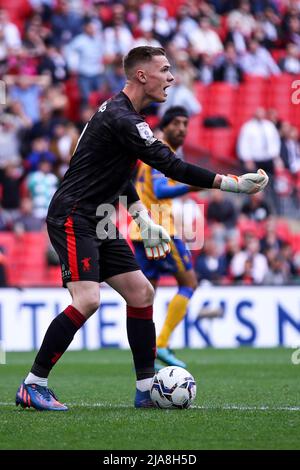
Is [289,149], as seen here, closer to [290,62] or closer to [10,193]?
[290,62]

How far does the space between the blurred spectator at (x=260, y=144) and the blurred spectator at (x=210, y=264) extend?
10.7ft

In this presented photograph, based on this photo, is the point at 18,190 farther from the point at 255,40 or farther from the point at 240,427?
the point at 240,427

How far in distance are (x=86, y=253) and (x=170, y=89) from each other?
1289 cm

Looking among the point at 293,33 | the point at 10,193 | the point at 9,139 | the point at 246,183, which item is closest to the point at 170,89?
the point at 9,139

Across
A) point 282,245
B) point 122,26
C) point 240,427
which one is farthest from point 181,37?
point 240,427

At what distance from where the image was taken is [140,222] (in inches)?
295

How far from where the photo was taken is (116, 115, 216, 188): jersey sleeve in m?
6.61

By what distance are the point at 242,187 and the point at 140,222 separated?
3.80ft

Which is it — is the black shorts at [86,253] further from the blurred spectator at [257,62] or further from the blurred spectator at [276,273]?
the blurred spectator at [257,62]

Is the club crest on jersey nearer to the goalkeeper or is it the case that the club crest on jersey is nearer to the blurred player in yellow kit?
the goalkeeper

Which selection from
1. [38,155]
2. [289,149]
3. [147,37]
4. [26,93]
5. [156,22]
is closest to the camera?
[38,155]

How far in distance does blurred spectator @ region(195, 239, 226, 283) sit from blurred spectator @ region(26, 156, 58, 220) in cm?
267

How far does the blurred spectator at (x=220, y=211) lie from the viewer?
17672 millimetres

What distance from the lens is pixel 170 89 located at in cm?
1944
